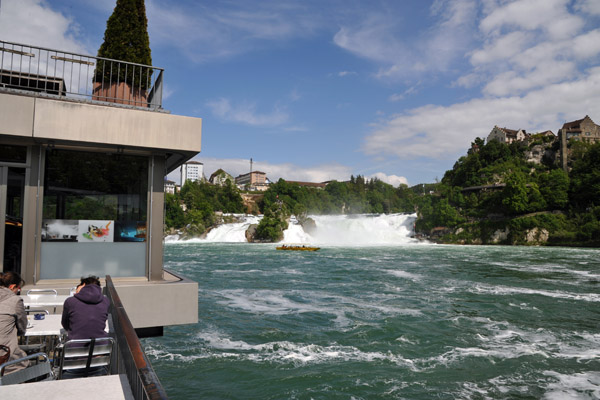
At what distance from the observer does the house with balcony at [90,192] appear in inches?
277

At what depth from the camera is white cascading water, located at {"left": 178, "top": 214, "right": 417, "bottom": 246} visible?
74250 millimetres

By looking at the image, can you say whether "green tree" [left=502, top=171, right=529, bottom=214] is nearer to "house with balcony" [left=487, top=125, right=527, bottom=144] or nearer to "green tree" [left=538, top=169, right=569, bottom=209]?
"green tree" [left=538, top=169, right=569, bottom=209]

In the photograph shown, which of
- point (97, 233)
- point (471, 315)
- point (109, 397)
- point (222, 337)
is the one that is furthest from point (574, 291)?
point (109, 397)

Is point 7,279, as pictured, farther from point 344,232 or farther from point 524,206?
point 524,206

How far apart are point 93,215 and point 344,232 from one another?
69932 mm

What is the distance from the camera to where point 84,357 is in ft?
13.8

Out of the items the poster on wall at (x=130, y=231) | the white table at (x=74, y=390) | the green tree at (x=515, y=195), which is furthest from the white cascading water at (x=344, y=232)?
the white table at (x=74, y=390)

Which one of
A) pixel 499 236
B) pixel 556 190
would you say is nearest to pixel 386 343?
pixel 499 236

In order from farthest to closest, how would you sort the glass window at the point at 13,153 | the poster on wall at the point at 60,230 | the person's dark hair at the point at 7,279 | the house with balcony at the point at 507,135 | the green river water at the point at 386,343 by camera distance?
the house with balcony at the point at 507,135
the green river water at the point at 386,343
the poster on wall at the point at 60,230
the glass window at the point at 13,153
the person's dark hair at the point at 7,279

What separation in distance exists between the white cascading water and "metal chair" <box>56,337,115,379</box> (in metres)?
69.2

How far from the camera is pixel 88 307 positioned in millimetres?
4434

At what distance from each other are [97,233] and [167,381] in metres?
4.09

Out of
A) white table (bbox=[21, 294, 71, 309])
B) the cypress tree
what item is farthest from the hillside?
white table (bbox=[21, 294, 71, 309])

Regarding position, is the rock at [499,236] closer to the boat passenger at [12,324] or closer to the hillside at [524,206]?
the hillside at [524,206]
